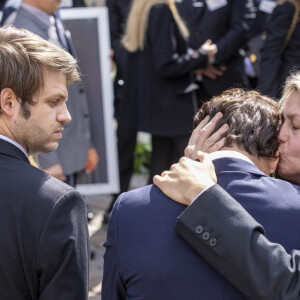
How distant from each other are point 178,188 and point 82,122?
254 cm

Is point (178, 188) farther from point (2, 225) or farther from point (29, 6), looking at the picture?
point (29, 6)

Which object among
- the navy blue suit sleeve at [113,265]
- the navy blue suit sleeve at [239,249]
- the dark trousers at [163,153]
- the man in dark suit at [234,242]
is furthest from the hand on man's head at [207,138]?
the dark trousers at [163,153]

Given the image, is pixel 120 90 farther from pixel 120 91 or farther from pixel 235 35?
pixel 235 35

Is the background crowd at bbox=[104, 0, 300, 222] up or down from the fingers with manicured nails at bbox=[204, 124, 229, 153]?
down

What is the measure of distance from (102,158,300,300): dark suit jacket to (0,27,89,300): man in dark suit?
4.9 inches

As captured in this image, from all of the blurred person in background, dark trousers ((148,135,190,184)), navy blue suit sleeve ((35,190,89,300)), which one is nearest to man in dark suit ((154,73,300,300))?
navy blue suit sleeve ((35,190,89,300))

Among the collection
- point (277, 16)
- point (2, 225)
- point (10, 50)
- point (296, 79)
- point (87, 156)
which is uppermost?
point (10, 50)

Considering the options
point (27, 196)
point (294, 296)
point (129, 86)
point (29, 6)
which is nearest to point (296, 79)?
point (294, 296)

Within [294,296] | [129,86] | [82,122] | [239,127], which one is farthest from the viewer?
[129,86]

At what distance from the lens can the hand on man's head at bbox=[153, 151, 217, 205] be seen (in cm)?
167

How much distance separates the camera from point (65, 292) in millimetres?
1710

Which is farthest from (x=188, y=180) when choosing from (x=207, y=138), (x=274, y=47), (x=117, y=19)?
(x=117, y=19)

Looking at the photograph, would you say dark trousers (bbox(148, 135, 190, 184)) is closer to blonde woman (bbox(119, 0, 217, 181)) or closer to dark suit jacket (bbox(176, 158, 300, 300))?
blonde woman (bbox(119, 0, 217, 181))

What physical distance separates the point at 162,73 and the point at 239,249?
10.2ft
